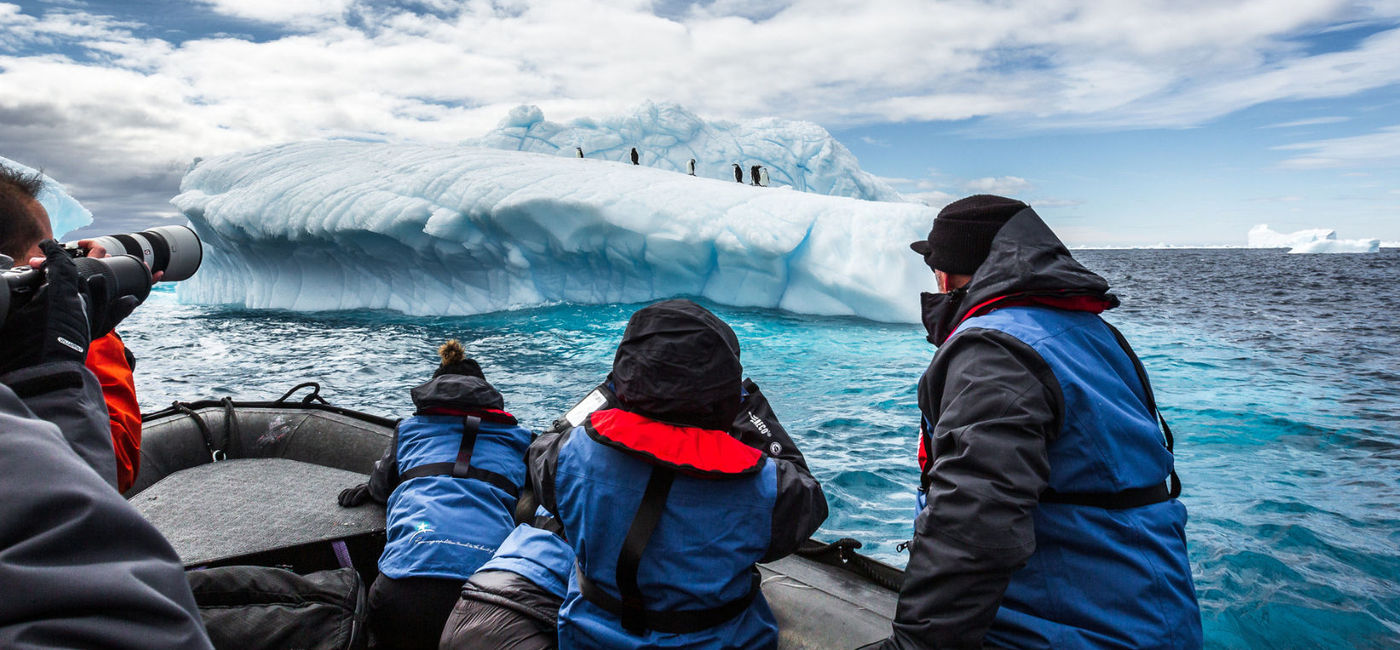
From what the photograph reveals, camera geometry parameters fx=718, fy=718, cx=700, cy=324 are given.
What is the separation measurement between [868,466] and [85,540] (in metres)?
4.97

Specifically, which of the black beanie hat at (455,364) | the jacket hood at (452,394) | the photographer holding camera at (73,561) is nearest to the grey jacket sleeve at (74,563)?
the photographer holding camera at (73,561)

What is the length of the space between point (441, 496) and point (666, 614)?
1196 millimetres

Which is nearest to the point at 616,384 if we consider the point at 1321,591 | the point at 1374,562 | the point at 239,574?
the point at 239,574

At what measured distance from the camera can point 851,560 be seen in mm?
2324

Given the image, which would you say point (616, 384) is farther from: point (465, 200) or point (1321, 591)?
point (465, 200)

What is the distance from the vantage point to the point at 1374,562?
377 cm

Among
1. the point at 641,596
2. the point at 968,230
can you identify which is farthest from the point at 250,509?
the point at 968,230

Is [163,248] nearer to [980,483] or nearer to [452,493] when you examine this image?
[452,493]

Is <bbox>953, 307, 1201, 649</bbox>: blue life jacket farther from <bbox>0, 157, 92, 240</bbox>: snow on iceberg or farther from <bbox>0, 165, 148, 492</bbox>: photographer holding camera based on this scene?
<bbox>0, 157, 92, 240</bbox>: snow on iceberg

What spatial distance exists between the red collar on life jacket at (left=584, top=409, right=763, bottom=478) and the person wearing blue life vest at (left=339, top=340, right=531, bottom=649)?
1.00 metres

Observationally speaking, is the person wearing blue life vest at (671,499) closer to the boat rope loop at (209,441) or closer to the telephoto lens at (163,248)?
the telephoto lens at (163,248)

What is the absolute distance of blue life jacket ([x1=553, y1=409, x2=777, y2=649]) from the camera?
1483 mm

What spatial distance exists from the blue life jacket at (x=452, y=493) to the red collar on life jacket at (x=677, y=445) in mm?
986

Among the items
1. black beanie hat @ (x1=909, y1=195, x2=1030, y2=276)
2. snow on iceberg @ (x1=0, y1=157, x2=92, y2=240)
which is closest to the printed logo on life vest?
black beanie hat @ (x1=909, y1=195, x2=1030, y2=276)
